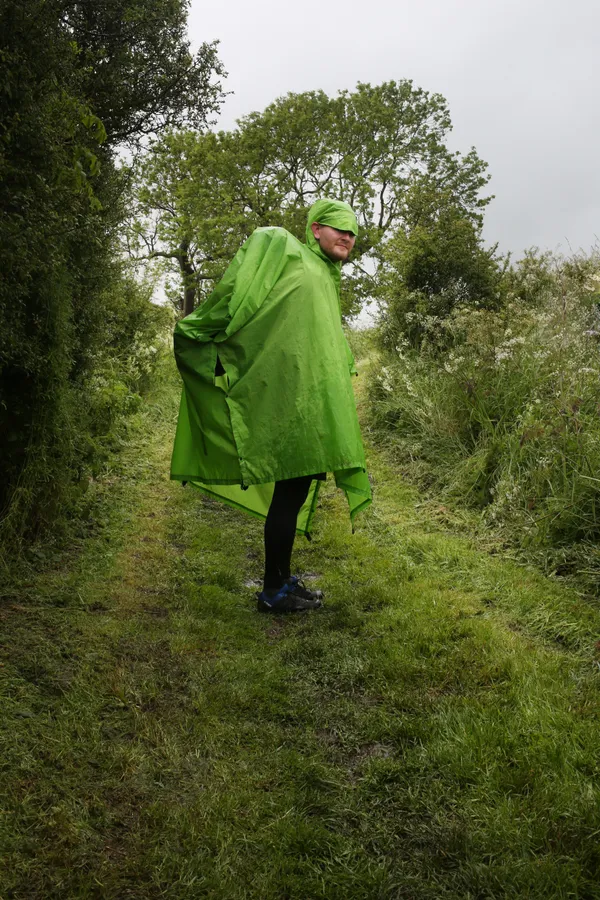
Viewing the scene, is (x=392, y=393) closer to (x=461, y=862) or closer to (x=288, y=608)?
(x=288, y=608)

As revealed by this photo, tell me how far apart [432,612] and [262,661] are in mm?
965

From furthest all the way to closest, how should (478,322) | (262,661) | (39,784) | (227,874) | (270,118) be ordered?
(270,118), (478,322), (262,661), (39,784), (227,874)

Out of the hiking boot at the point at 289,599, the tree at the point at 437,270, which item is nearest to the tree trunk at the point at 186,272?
the tree at the point at 437,270

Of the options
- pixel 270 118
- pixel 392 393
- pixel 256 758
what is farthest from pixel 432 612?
pixel 270 118

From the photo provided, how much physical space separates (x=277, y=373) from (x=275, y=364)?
0.05m

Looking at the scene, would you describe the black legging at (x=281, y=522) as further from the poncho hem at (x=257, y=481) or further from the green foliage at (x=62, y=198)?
the green foliage at (x=62, y=198)

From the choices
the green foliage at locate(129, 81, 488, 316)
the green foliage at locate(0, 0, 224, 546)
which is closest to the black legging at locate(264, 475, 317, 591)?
the green foliage at locate(0, 0, 224, 546)

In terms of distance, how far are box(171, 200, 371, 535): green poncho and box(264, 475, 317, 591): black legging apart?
0.63 feet

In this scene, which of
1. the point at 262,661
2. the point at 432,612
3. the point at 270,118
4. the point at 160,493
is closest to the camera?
the point at 262,661

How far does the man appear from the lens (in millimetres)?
3406

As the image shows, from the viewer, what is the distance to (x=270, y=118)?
18109mm

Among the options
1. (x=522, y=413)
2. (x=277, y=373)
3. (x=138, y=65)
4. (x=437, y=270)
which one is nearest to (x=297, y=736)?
(x=277, y=373)

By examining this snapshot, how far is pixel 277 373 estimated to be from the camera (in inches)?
135

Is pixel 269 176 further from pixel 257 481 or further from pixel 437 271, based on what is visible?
pixel 257 481
